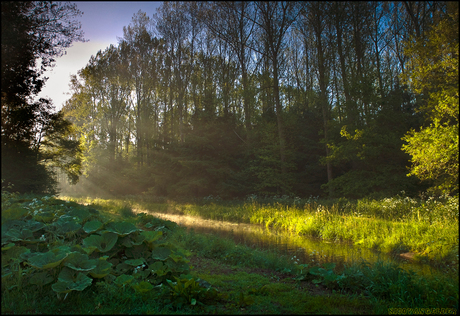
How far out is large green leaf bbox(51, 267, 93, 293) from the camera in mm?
2764

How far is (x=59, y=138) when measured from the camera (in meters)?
13.6

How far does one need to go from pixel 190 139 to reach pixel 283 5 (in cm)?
1380

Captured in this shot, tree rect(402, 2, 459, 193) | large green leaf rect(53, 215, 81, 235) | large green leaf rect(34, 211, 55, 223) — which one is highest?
tree rect(402, 2, 459, 193)

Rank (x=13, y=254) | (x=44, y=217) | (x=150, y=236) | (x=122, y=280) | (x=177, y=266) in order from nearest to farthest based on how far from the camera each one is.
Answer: (x=122, y=280) < (x=13, y=254) < (x=177, y=266) < (x=150, y=236) < (x=44, y=217)

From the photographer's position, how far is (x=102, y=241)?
3887mm

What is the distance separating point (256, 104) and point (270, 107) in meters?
2.65

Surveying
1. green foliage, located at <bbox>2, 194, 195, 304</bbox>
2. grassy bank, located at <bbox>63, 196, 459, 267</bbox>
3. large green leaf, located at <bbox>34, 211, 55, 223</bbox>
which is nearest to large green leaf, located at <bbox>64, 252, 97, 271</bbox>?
green foliage, located at <bbox>2, 194, 195, 304</bbox>

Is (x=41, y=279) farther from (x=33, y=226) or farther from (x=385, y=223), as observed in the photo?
(x=385, y=223)

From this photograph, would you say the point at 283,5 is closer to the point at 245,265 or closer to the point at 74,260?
the point at 245,265

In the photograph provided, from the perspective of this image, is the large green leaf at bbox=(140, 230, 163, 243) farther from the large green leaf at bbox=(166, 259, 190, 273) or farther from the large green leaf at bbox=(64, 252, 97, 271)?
the large green leaf at bbox=(64, 252, 97, 271)

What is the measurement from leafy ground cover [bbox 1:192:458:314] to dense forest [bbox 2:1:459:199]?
324 centimetres

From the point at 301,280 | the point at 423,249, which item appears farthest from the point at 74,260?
the point at 423,249

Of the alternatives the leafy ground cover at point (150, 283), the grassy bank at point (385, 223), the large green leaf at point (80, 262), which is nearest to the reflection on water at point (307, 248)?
the grassy bank at point (385, 223)

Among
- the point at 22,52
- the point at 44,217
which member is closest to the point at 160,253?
the point at 44,217
